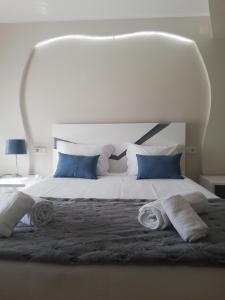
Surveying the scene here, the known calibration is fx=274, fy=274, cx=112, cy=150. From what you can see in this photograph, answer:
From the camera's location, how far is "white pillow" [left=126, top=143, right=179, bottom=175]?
311 centimetres

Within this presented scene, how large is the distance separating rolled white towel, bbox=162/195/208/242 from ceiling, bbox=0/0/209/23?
2539 millimetres

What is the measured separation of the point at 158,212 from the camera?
144cm

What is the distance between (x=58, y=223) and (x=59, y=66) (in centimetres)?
250

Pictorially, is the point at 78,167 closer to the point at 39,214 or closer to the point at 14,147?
the point at 14,147

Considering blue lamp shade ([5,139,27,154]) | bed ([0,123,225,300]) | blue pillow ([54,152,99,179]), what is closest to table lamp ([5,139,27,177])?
blue lamp shade ([5,139,27,154])

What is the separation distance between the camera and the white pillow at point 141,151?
122 inches

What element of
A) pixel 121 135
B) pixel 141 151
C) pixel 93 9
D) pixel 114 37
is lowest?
pixel 141 151

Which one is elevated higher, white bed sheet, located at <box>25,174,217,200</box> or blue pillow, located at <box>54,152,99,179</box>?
blue pillow, located at <box>54,152,99,179</box>

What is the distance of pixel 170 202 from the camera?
142cm

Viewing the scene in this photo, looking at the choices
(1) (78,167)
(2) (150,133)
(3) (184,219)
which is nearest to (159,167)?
(2) (150,133)

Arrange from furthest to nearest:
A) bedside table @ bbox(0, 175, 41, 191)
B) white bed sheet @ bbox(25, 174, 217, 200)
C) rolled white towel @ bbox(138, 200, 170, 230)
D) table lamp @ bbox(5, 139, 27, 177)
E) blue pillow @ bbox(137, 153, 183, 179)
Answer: table lamp @ bbox(5, 139, 27, 177) → bedside table @ bbox(0, 175, 41, 191) → blue pillow @ bbox(137, 153, 183, 179) → white bed sheet @ bbox(25, 174, 217, 200) → rolled white towel @ bbox(138, 200, 170, 230)

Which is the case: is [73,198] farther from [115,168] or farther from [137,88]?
[137,88]

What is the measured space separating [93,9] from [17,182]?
2209mm

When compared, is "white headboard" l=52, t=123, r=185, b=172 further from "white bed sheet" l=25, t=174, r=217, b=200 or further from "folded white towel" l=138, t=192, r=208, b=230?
"folded white towel" l=138, t=192, r=208, b=230
